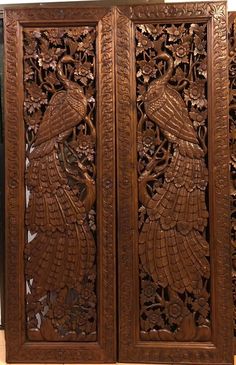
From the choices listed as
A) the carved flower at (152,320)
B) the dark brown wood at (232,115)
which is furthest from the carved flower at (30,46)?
the carved flower at (152,320)

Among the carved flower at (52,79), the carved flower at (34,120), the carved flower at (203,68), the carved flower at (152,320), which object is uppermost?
the carved flower at (203,68)

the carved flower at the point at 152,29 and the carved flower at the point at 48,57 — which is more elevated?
the carved flower at the point at 152,29

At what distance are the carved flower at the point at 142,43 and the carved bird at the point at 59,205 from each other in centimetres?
34

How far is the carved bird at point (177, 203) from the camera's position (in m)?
1.78

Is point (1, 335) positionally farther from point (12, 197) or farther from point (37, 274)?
point (12, 197)

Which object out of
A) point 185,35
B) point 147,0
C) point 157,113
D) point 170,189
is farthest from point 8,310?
point 147,0

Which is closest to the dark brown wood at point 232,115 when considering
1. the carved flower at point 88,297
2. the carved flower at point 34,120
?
the carved flower at point 88,297

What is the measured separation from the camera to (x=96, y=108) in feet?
5.93

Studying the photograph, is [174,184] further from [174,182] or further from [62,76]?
[62,76]

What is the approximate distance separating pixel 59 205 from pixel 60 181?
0.39 feet

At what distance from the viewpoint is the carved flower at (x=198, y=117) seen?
1780mm

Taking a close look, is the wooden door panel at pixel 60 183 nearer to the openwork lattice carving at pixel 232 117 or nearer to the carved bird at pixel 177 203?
the carved bird at pixel 177 203

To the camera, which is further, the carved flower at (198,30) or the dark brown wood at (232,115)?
the dark brown wood at (232,115)

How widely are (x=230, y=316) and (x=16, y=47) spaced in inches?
65.7
